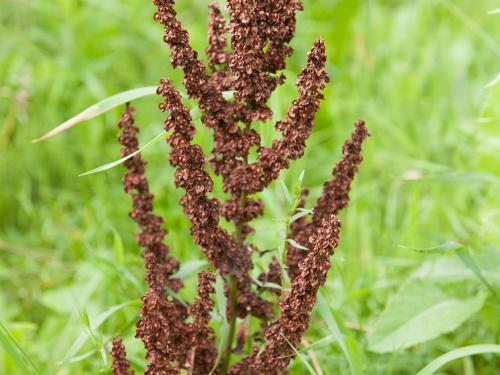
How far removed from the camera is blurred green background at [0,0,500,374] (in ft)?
10.0

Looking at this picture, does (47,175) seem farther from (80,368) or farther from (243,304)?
(243,304)

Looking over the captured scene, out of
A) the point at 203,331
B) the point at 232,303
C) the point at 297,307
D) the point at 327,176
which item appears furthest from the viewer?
the point at 327,176

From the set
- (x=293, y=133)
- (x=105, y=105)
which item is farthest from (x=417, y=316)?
(x=105, y=105)

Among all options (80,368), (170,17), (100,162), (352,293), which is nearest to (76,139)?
(100,162)

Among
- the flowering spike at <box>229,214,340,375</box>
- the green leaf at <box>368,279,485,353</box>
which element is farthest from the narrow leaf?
the green leaf at <box>368,279,485,353</box>

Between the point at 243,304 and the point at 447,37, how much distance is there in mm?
3861

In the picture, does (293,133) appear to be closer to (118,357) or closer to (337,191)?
(337,191)

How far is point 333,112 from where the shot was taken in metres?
4.98

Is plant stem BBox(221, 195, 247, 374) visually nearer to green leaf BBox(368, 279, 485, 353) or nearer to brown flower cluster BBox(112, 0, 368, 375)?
brown flower cluster BBox(112, 0, 368, 375)

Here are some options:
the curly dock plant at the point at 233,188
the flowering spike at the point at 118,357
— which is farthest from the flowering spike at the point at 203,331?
the flowering spike at the point at 118,357

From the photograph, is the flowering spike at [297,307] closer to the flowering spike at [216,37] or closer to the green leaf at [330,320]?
the green leaf at [330,320]

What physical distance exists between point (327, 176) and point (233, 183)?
242 cm

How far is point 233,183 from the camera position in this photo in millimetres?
2299

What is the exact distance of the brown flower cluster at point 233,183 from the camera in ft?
6.81
